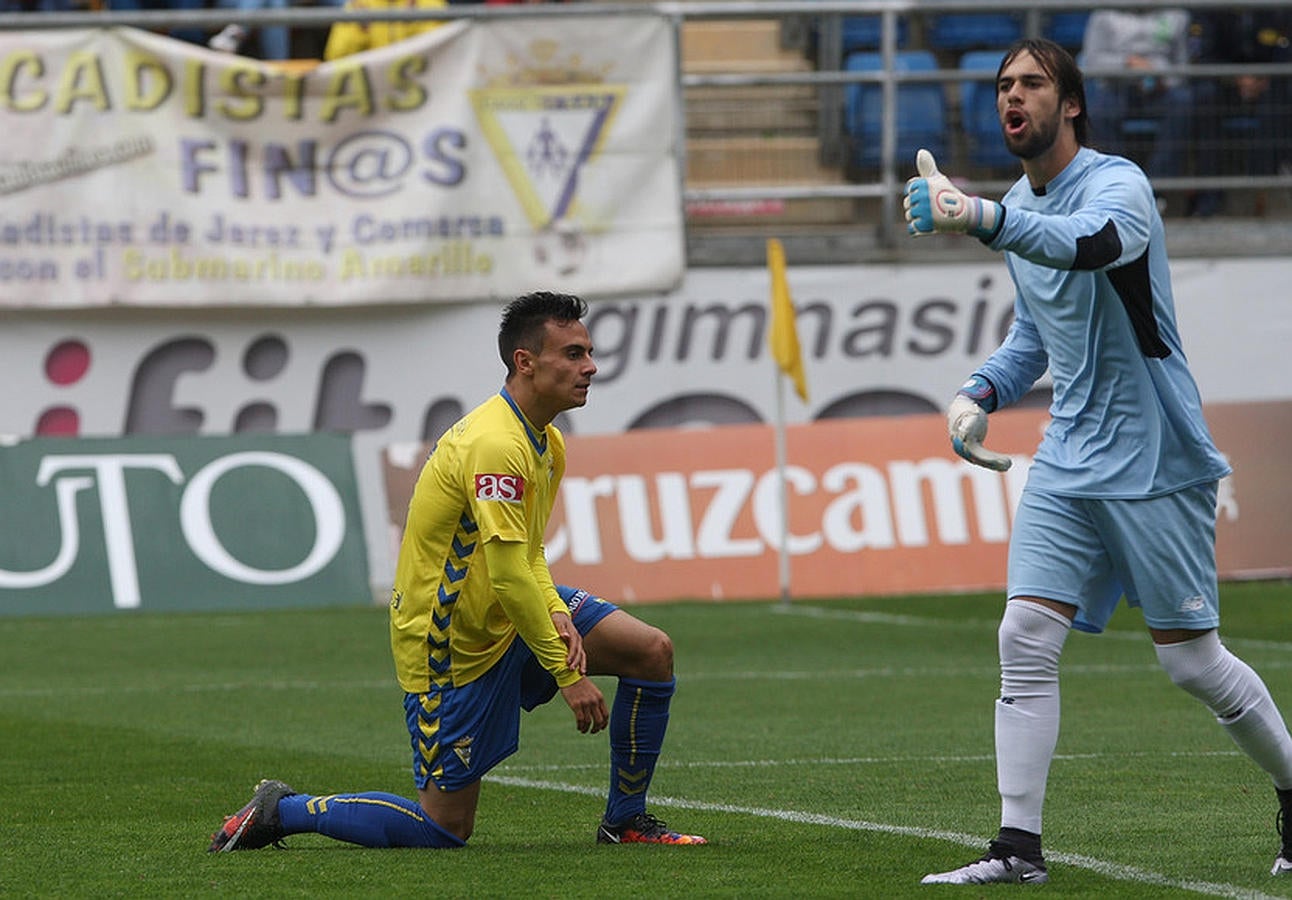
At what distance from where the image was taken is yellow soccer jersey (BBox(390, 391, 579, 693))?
650 centimetres

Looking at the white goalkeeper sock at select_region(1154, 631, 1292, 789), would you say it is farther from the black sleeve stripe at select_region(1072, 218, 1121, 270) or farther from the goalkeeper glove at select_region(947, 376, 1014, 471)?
the black sleeve stripe at select_region(1072, 218, 1121, 270)

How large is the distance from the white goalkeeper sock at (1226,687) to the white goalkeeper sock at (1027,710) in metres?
0.35

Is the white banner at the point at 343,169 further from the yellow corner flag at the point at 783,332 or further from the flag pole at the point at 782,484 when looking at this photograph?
the flag pole at the point at 782,484

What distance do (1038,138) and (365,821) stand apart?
9.06ft

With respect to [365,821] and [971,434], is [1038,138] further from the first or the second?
[365,821]

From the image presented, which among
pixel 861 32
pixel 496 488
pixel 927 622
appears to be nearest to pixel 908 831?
pixel 496 488

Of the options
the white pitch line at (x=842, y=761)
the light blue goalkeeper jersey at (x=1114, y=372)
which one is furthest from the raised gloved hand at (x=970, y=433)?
the white pitch line at (x=842, y=761)

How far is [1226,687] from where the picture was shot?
613 cm

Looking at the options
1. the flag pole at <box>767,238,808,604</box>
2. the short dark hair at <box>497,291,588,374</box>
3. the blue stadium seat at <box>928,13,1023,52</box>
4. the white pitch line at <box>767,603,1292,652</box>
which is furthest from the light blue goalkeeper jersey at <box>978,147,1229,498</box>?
the blue stadium seat at <box>928,13,1023,52</box>

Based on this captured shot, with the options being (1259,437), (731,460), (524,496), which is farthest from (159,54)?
(524,496)

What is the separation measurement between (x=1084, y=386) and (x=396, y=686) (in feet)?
22.3

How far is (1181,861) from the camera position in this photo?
646cm

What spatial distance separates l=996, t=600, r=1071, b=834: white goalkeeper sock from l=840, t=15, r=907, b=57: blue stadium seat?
14259mm

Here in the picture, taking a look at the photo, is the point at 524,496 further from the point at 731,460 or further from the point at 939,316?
the point at 939,316
